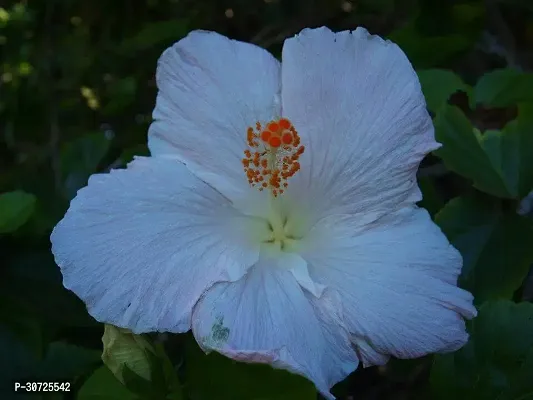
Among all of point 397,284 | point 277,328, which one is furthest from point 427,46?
point 277,328

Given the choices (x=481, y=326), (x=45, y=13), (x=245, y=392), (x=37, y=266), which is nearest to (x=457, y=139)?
(x=481, y=326)

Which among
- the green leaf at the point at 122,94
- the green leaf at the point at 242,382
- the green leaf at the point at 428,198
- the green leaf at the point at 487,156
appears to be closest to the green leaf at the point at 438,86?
the green leaf at the point at 487,156

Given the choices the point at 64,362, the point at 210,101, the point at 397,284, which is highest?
the point at 210,101

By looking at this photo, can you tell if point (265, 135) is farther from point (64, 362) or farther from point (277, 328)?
point (64, 362)

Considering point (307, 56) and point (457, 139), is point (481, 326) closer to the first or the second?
point (457, 139)

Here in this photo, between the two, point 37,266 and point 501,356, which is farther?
point 37,266

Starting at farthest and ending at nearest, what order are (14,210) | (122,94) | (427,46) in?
(122,94), (427,46), (14,210)

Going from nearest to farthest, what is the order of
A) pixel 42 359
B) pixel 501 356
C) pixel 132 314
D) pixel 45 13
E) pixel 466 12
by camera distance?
1. pixel 132 314
2. pixel 501 356
3. pixel 42 359
4. pixel 466 12
5. pixel 45 13
